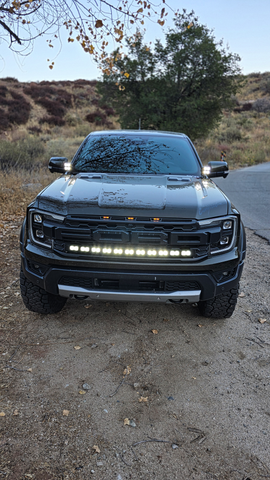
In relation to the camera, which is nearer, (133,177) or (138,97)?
(133,177)

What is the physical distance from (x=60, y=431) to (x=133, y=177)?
2.23 metres

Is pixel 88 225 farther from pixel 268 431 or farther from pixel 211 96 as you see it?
pixel 211 96

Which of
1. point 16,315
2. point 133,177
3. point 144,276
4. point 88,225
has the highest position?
point 133,177

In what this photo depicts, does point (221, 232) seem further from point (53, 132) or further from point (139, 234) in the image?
point (53, 132)

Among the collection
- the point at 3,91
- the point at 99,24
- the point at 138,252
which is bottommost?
the point at 138,252

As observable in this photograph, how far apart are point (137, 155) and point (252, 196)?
6.45 metres

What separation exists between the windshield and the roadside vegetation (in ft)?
11.9

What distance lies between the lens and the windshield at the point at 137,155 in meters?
3.68

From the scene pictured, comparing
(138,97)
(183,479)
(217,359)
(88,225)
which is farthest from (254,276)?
(138,97)

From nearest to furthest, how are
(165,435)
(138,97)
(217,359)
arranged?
(165,435) → (217,359) → (138,97)

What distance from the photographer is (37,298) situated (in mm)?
3090

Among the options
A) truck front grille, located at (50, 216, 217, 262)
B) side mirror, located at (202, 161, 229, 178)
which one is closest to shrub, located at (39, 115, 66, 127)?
side mirror, located at (202, 161, 229, 178)

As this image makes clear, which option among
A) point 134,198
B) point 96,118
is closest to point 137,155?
point 134,198

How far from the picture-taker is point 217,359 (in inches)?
108
